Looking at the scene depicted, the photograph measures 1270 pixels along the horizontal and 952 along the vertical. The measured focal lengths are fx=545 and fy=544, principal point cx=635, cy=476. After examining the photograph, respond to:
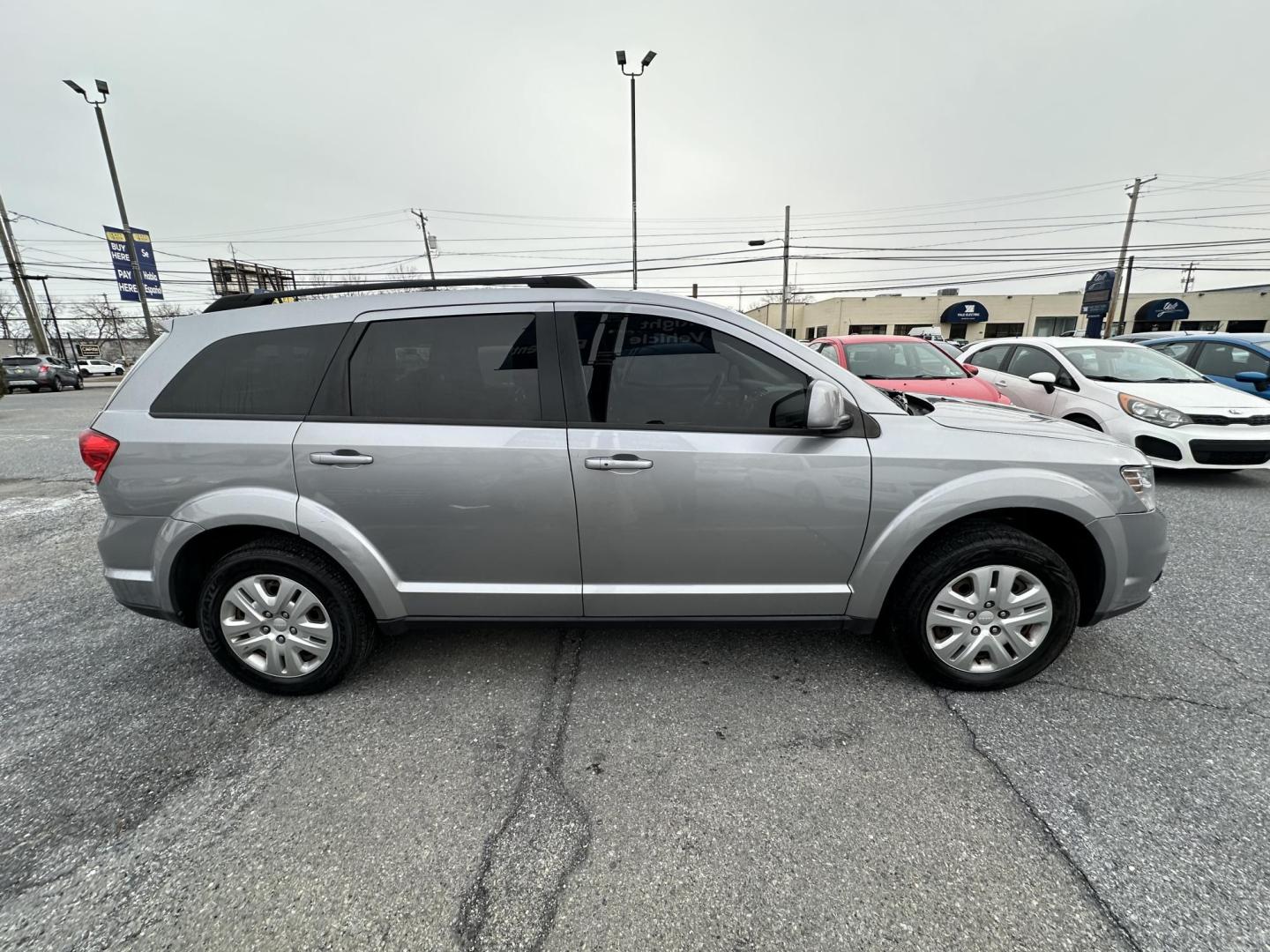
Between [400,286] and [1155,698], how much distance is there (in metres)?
3.83

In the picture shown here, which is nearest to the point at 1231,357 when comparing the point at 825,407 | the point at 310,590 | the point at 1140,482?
the point at 1140,482

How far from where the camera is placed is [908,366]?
20.9ft

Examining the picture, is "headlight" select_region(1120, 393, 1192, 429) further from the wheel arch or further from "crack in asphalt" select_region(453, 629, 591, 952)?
"crack in asphalt" select_region(453, 629, 591, 952)

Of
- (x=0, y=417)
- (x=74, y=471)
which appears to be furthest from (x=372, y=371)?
(x=0, y=417)

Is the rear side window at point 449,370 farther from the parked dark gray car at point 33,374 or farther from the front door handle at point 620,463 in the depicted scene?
the parked dark gray car at point 33,374

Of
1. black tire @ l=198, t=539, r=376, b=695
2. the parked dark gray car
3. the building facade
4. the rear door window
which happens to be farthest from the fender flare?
the building facade

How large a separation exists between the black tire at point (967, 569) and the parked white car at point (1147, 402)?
449 cm

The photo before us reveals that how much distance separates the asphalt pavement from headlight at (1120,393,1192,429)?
324 centimetres

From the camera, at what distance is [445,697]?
2477 millimetres

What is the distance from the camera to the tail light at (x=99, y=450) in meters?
2.31

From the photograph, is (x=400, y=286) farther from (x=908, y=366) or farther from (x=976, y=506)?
(x=908, y=366)

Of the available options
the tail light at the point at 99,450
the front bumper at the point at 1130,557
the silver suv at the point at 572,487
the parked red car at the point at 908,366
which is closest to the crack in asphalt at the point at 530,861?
the silver suv at the point at 572,487

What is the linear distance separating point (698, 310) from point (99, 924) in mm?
2806

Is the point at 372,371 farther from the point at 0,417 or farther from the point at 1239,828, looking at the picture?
the point at 0,417
